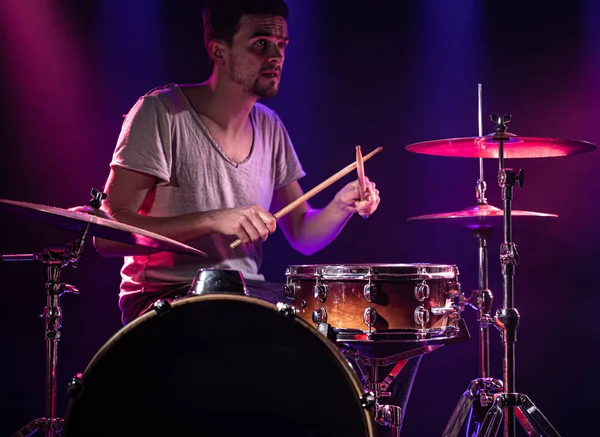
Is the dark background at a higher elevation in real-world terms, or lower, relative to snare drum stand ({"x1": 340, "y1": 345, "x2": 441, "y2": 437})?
higher

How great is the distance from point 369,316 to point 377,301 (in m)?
0.06

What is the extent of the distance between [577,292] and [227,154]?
1859mm

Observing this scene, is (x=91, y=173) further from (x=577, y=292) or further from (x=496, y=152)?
(x=577, y=292)

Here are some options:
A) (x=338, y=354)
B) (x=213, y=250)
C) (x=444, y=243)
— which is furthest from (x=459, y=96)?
(x=338, y=354)

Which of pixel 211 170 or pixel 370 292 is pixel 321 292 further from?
pixel 211 170

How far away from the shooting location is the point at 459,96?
3336 millimetres

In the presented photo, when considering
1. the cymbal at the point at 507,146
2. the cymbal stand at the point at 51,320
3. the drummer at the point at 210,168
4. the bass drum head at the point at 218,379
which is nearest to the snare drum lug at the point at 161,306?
the bass drum head at the point at 218,379

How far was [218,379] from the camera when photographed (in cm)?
150

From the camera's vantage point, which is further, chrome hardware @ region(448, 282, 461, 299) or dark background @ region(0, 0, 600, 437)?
dark background @ region(0, 0, 600, 437)

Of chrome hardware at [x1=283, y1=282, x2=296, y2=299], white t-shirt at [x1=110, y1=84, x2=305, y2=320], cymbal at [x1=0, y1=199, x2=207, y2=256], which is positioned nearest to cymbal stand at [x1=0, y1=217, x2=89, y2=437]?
cymbal at [x1=0, y1=199, x2=207, y2=256]

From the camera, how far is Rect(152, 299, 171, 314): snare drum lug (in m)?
1.41

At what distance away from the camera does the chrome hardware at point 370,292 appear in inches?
84.7

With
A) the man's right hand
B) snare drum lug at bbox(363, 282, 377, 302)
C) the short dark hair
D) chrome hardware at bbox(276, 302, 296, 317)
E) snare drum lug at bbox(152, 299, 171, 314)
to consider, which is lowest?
snare drum lug at bbox(363, 282, 377, 302)

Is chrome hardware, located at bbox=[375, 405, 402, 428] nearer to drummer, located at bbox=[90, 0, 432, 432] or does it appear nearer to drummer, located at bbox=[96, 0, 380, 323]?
drummer, located at bbox=[90, 0, 432, 432]
